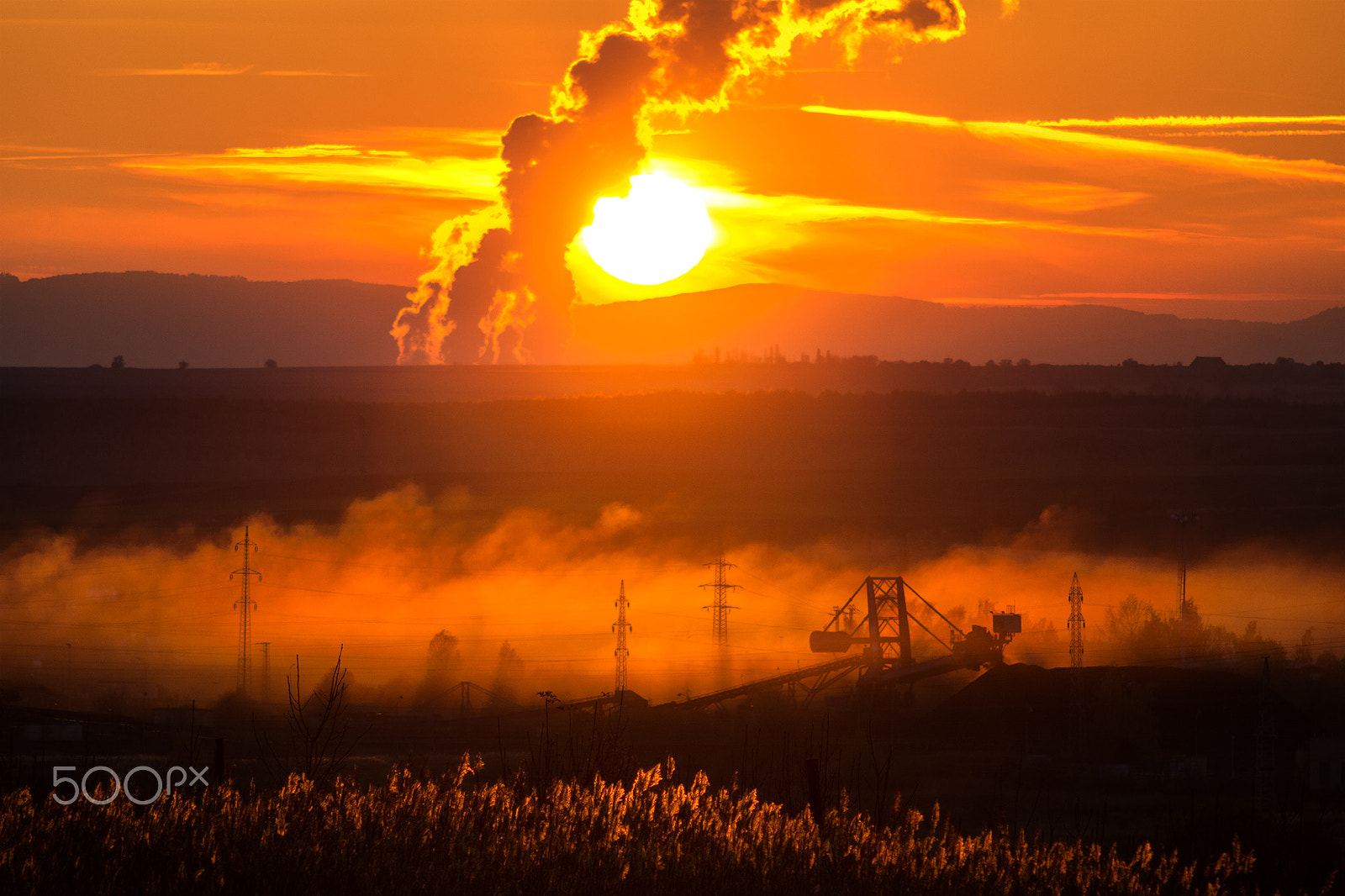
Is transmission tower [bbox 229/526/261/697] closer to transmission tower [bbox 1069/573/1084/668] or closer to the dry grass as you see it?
transmission tower [bbox 1069/573/1084/668]

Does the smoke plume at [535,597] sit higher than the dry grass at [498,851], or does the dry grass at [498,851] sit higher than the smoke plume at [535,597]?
the smoke plume at [535,597]

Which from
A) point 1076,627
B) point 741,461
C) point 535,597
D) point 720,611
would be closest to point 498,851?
point 1076,627

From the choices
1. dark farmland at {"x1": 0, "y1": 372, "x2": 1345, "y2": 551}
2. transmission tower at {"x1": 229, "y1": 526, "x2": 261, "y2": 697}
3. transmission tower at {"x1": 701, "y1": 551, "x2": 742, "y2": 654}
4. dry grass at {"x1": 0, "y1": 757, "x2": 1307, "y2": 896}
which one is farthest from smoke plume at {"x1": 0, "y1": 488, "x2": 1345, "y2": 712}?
dry grass at {"x1": 0, "y1": 757, "x2": 1307, "y2": 896}

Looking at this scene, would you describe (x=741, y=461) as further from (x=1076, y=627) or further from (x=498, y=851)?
(x=498, y=851)

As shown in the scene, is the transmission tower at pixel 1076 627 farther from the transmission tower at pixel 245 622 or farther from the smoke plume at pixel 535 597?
the transmission tower at pixel 245 622

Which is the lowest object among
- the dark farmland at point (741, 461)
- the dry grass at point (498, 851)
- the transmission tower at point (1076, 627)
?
the dry grass at point (498, 851)

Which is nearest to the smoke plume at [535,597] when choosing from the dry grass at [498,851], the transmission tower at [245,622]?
the transmission tower at [245,622]

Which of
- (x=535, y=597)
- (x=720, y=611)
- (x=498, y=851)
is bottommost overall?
(x=498, y=851)

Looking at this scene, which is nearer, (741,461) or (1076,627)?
(1076,627)

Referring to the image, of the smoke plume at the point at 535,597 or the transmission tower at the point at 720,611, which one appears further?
the smoke plume at the point at 535,597

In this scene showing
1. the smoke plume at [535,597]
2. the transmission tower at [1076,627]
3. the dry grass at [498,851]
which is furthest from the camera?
the smoke plume at [535,597]

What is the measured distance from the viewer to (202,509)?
106562 millimetres

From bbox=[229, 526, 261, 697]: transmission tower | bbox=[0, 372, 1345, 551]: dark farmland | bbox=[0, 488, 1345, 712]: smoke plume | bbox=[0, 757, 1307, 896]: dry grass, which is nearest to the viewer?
bbox=[0, 757, 1307, 896]: dry grass

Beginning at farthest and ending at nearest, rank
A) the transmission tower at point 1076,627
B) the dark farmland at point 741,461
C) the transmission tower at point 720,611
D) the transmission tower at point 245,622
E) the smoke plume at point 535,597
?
the dark farmland at point 741,461, the smoke plume at point 535,597, the transmission tower at point 720,611, the transmission tower at point 245,622, the transmission tower at point 1076,627
